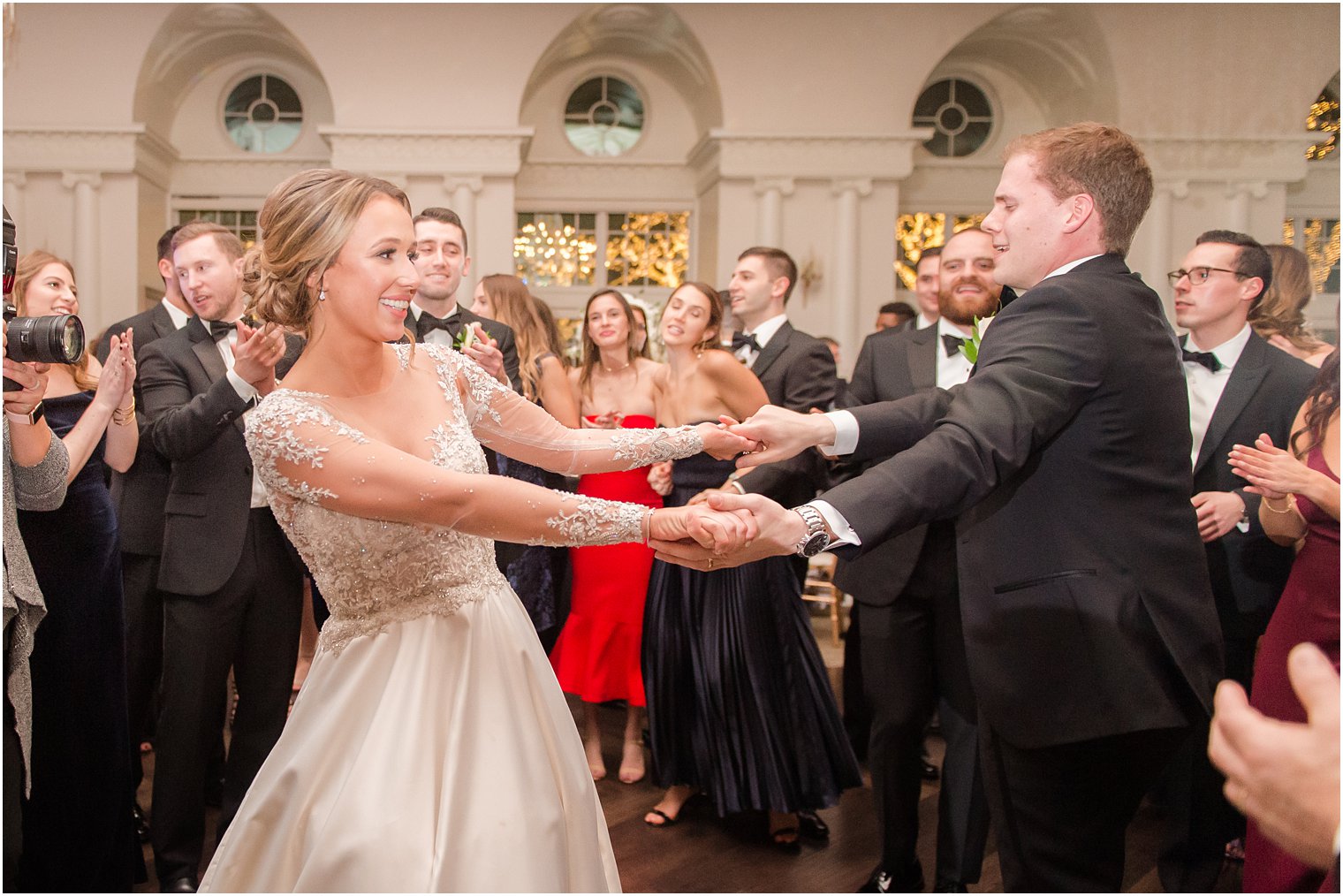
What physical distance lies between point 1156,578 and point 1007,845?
577mm

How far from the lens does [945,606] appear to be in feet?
9.64

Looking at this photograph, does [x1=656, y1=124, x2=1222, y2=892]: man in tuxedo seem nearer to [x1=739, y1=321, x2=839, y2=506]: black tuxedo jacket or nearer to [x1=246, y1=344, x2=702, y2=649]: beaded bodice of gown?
[x1=246, y1=344, x2=702, y2=649]: beaded bodice of gown

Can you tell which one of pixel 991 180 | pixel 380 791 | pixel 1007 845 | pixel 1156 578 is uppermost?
pixel 991 180

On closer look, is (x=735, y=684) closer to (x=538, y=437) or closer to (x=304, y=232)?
(x=538, y=437)

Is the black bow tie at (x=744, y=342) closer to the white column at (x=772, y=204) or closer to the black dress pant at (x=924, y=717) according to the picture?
the black dress pant at (x=924, y=717)

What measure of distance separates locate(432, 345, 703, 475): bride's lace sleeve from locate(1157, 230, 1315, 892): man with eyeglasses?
166cm

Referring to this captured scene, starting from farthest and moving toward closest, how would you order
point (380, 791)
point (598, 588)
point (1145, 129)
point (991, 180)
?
point (991, 180) → point (1145, 129) → point (598, 588) → point (380, 791)

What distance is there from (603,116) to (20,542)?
934 centimetres

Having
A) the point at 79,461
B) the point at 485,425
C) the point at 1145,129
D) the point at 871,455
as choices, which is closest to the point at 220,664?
the point at 79,461

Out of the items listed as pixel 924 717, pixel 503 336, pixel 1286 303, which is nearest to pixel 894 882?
pixel 924 717

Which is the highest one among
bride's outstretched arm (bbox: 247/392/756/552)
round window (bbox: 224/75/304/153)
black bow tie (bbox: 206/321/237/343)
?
round window (bbox: 224/75/304/153)

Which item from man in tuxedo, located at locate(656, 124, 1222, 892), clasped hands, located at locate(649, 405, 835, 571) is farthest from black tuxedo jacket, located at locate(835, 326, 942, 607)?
clasped hands, located at locate(649, 405, 835, 571)

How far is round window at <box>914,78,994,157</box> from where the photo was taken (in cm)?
1103

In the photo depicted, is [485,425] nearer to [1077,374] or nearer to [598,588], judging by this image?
[1077,374]
